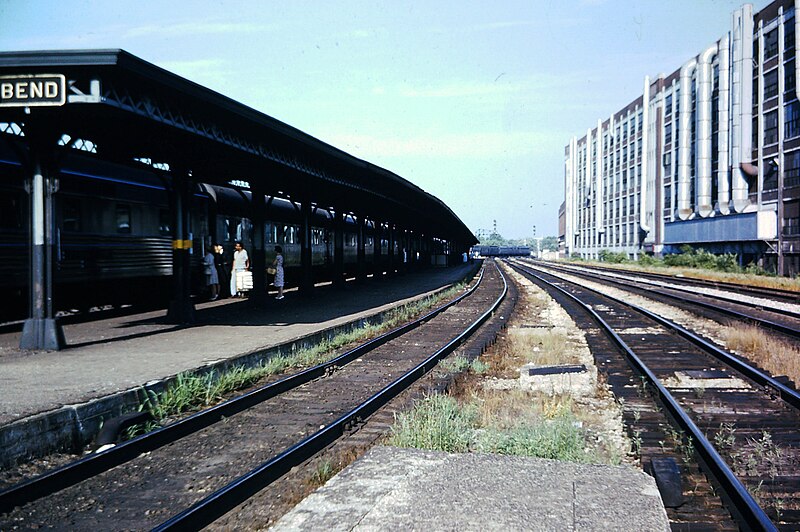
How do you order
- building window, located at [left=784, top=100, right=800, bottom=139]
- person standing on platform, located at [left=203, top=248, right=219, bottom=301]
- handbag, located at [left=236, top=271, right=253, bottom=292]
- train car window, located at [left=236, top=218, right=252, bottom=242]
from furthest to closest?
1. building window, located at [left=784, top=100, right=800, bottom=139]
2. train car window, located at [left=236, top=218, right=252, bottom=242]
3. handbag, located at [left=236, top=271, right=253, bottom=292]
4. person standing on platform, located at [left=203, top=248, right=219, bottom=301]

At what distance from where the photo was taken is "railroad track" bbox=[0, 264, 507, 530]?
13.6ft

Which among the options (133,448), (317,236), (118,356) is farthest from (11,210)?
(317,236)

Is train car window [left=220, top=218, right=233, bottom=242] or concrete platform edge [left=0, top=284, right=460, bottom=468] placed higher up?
train car window [left=220, top=218, right=233, bottom=242]

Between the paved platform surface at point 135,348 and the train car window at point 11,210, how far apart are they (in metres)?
2.08

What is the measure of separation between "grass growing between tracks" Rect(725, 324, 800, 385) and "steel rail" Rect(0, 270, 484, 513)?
6313 mm

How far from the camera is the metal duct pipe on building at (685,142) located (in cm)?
5359

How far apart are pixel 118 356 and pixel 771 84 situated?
4486cm

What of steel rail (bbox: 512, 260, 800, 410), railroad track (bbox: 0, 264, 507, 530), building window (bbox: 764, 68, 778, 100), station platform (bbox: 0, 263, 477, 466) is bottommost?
railroad track (bbox: 0, 264, 507, 530)

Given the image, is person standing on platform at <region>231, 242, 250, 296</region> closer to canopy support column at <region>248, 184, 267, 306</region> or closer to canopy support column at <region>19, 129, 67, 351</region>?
canopy support column at <region>248, 184, 267, 306</region>

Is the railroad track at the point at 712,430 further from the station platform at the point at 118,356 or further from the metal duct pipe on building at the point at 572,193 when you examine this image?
the metal duct pipe on building at the point at 572,193

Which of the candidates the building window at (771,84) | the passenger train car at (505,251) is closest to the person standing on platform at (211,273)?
the building window at (771,84)

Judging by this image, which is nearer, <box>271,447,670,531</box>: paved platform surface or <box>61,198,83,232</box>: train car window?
<box>271,447,670,531</box>: paved platform surface

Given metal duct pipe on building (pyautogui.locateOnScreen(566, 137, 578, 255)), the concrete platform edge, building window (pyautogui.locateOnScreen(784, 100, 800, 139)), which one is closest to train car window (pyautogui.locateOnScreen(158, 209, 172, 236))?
the concrete platform edge

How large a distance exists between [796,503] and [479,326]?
33.8 feet
